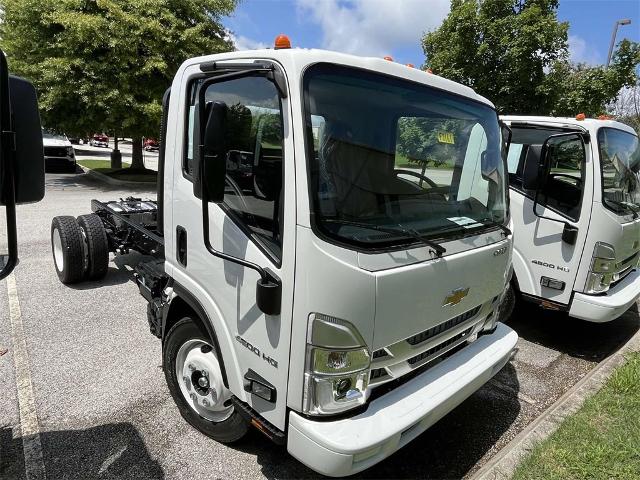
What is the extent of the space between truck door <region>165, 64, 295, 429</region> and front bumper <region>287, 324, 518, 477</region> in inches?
7.8

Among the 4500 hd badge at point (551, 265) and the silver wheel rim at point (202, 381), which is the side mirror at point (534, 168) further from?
the silver wheel rim at point (202, 381)

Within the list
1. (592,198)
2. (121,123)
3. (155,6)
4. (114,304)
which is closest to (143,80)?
(121,123)

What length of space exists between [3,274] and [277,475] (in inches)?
75.2

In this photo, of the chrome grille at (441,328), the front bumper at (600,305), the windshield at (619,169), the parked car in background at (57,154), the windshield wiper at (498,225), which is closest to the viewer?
the chrome grille at (441,328)

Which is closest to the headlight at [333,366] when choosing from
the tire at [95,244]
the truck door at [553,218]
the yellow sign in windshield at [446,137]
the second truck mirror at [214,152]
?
the second truck mirror at [214,152]

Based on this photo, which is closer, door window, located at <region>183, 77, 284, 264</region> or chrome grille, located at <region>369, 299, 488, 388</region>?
door window, located at <region>183, 77, 284, 264</region>

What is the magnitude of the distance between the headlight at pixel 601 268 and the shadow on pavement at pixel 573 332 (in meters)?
0.80

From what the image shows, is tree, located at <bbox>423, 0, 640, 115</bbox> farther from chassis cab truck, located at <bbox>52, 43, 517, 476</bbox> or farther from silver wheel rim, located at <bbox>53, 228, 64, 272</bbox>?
silver wheel rim, located at <bbox>53, 228, 64, 272</bbox>

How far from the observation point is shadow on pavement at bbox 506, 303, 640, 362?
15.1 ft

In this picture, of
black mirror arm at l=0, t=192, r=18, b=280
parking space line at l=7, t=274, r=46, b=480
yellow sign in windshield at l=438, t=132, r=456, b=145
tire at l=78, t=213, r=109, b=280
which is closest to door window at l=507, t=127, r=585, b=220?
yellow sign in windshield at l=438, t=132, r=456, b=145

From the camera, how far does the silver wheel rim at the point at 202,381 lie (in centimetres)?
261

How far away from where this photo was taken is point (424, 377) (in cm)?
241

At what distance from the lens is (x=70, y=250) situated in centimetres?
494

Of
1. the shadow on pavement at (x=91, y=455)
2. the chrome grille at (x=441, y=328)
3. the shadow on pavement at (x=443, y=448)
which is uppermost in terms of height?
the chrome grille at (x=441, y=328)
